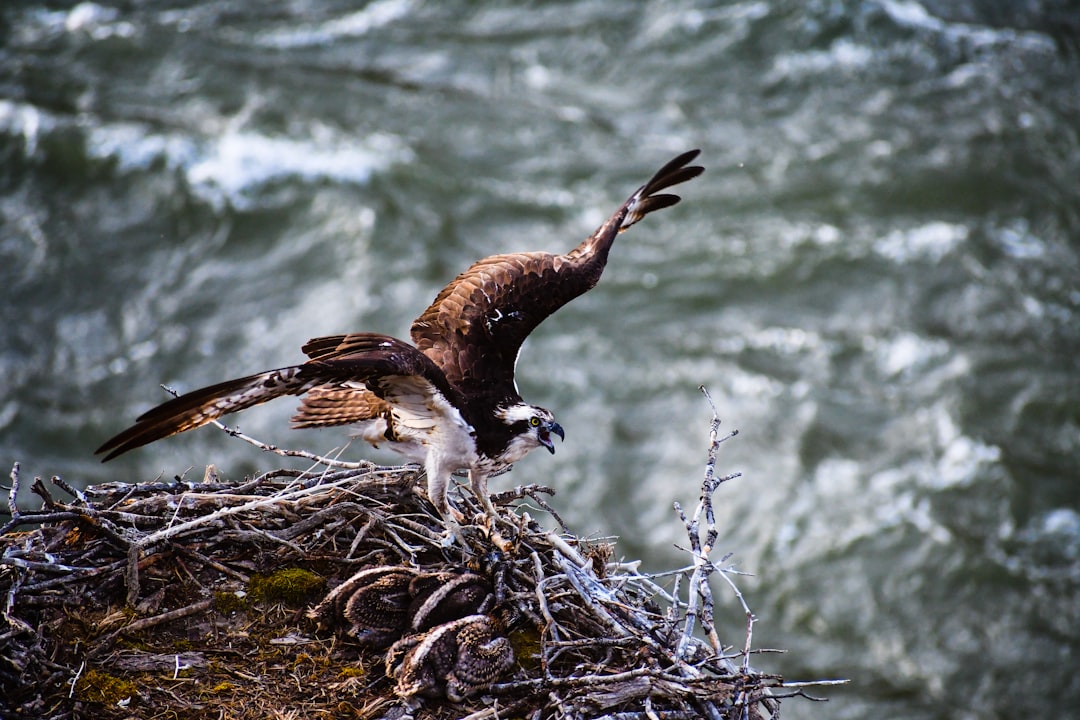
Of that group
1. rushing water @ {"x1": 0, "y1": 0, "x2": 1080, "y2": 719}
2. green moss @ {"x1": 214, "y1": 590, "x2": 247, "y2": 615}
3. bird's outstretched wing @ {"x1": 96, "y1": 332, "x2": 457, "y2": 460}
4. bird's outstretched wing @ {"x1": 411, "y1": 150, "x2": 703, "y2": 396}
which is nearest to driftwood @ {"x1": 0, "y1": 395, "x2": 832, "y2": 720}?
green moss @ {"x1": 214, "y1": 590, "x2": 247, "y2": 615}

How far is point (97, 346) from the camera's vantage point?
13.2m

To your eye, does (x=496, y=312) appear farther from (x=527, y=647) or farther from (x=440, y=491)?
(x=527, y=647)

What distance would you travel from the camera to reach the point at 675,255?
14750mm

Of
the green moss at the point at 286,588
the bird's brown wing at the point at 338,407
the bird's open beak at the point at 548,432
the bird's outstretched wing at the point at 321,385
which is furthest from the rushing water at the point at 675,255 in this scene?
the green moss at the point at 286,588

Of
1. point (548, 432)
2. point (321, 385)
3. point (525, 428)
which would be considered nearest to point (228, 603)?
point (321, 385)

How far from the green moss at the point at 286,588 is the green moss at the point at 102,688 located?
0.66 m

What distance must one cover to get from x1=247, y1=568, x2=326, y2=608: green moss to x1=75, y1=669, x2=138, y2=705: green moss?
0.66 meters

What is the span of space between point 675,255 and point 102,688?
11.1m

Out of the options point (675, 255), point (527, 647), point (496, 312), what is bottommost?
point (675, 255)

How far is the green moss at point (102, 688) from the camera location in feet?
14.8

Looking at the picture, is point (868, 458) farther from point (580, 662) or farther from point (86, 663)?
point (86, 663)

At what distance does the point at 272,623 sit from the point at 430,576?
723 millimetres

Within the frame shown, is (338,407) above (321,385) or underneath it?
underneath

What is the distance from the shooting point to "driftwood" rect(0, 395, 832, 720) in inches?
181
